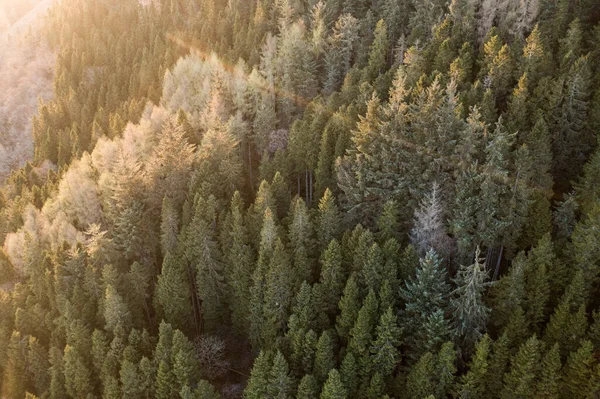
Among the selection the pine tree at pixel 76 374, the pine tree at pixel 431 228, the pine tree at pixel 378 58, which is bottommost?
the pine tree at pixel 76 374

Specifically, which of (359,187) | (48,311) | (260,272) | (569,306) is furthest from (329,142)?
(48,311)

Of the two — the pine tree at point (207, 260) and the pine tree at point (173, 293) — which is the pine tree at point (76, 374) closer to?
the pine tree at point (173, 293)

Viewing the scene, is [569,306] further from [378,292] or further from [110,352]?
[110,352]

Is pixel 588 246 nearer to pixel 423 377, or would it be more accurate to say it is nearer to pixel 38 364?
pixel 423 377

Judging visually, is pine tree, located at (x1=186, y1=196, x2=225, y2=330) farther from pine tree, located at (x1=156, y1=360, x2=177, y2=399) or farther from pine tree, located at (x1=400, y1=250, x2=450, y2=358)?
pine tree, located at (x1=400, y1=250, x2=450, y2=358)

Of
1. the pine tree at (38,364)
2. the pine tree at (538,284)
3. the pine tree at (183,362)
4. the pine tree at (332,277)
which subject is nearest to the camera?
the pine tree at (538,284)

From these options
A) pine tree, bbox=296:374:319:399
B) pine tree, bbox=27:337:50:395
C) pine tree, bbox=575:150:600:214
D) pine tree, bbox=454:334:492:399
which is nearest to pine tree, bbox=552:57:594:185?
pine tree, bbox=575:150:600:214

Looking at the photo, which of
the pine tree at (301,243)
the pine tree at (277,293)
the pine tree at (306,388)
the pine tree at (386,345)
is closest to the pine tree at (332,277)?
the pine tree at (301,243)

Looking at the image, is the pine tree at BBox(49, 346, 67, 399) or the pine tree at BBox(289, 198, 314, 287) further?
the pine tree at BBox(49, 346, 67, 399)

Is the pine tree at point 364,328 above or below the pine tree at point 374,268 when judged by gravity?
below
